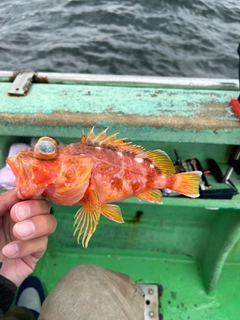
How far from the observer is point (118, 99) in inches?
80.9

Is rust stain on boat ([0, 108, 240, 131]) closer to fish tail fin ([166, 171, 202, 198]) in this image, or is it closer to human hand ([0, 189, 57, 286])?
fish tail fin ([166, 171, 202, 198])

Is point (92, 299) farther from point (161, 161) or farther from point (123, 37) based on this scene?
Result: point (123, 37)

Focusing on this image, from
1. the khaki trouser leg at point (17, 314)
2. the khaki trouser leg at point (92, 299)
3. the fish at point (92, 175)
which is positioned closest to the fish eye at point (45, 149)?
the fish at point (92, 175)

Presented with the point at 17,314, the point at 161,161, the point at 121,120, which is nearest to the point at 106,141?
the point at 161,161

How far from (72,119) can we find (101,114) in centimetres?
19

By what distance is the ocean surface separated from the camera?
7.09 metres

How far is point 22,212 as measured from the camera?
1229 millimetres

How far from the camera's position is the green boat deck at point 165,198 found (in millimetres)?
1876

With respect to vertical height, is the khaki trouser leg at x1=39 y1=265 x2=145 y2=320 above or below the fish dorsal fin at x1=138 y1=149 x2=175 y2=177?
below

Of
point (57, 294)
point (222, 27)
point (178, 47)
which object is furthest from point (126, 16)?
point (57, 294)

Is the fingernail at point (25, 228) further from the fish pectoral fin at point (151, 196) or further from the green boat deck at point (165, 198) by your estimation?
the green boat deck at point (165, 198)

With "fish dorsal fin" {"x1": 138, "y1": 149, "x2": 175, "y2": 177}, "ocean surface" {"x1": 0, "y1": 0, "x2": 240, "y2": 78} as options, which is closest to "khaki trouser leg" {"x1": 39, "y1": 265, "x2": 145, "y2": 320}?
"fish dorsal fin" {"x1": 138, "y1": 149, "x2": 175, "y2": 177}

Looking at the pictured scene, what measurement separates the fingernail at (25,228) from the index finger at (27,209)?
0.07 feet

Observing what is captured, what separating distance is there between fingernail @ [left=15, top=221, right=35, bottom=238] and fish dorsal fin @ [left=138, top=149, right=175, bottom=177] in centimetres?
65
